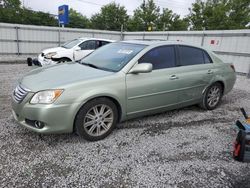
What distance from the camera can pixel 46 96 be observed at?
2.77 meters

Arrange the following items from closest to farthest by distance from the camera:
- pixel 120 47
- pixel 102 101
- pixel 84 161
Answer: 1. pixel 84 161
2. pixel 102 101
3. pixel 120 47

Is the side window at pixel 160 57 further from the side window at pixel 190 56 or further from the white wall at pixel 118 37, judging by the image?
the white wall at pixel 118 37

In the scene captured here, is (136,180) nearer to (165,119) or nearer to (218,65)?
(165,119)

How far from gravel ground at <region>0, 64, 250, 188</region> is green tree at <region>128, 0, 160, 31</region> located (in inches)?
1148

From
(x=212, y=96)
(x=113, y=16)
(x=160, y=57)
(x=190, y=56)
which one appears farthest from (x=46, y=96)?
(x=113, y=16)

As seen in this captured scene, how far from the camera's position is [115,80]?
10.4ft

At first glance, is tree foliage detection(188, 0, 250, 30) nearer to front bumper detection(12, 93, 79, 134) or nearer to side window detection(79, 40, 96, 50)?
side window detection(79, 40, 96, 50)

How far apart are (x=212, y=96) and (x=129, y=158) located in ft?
9.44

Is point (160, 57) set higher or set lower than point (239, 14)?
lower

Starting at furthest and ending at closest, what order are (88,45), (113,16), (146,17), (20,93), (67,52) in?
(113,16) < (146,17) < (88,45) < (67,52) < (20,93)

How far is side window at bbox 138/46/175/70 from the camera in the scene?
3.61 meters

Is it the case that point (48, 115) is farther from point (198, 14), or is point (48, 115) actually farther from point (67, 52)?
point (198, 14)

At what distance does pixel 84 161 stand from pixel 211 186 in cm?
157

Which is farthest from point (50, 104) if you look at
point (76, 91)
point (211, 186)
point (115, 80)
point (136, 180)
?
point (211, 186)
